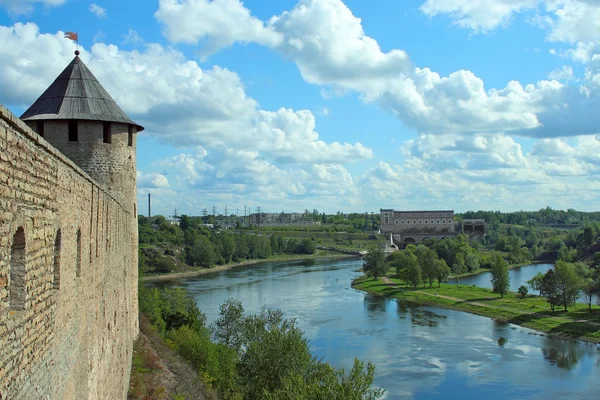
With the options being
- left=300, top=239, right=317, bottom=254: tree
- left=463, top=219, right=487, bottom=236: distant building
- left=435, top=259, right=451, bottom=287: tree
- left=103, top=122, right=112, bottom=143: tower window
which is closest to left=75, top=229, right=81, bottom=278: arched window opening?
left=103, top=122, right=112, bottom=143: tower window

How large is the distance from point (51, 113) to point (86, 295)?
25.7ft

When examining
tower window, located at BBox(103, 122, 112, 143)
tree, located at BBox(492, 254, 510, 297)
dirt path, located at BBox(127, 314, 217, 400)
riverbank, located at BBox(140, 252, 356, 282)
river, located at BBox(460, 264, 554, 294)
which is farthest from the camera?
riverbank, located at BBox(140, 252, 356, 282)

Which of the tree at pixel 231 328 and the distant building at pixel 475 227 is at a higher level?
the distant building at pixel 475 227

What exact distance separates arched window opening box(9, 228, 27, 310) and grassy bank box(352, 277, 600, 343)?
3596cm

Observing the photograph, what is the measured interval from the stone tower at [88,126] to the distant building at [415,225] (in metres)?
114

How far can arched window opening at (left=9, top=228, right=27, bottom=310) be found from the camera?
4.75 metres

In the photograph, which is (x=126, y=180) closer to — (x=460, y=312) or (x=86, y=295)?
(x=86, y=295)

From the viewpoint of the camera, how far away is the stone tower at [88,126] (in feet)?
47.3

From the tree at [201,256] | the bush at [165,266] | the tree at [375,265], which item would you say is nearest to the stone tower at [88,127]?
the tree at [375,265]

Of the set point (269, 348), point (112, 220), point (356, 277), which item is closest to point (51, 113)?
point (112, 220)

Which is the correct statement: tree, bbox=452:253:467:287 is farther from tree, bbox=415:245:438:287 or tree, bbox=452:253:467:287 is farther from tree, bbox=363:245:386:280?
tree, bbox=363:245:386:280

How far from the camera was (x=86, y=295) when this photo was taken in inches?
321

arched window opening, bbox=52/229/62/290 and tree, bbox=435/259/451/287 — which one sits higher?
arched window opening, bbox=52/229/62/290

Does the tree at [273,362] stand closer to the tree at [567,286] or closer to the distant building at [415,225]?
the tree at [567,286]
